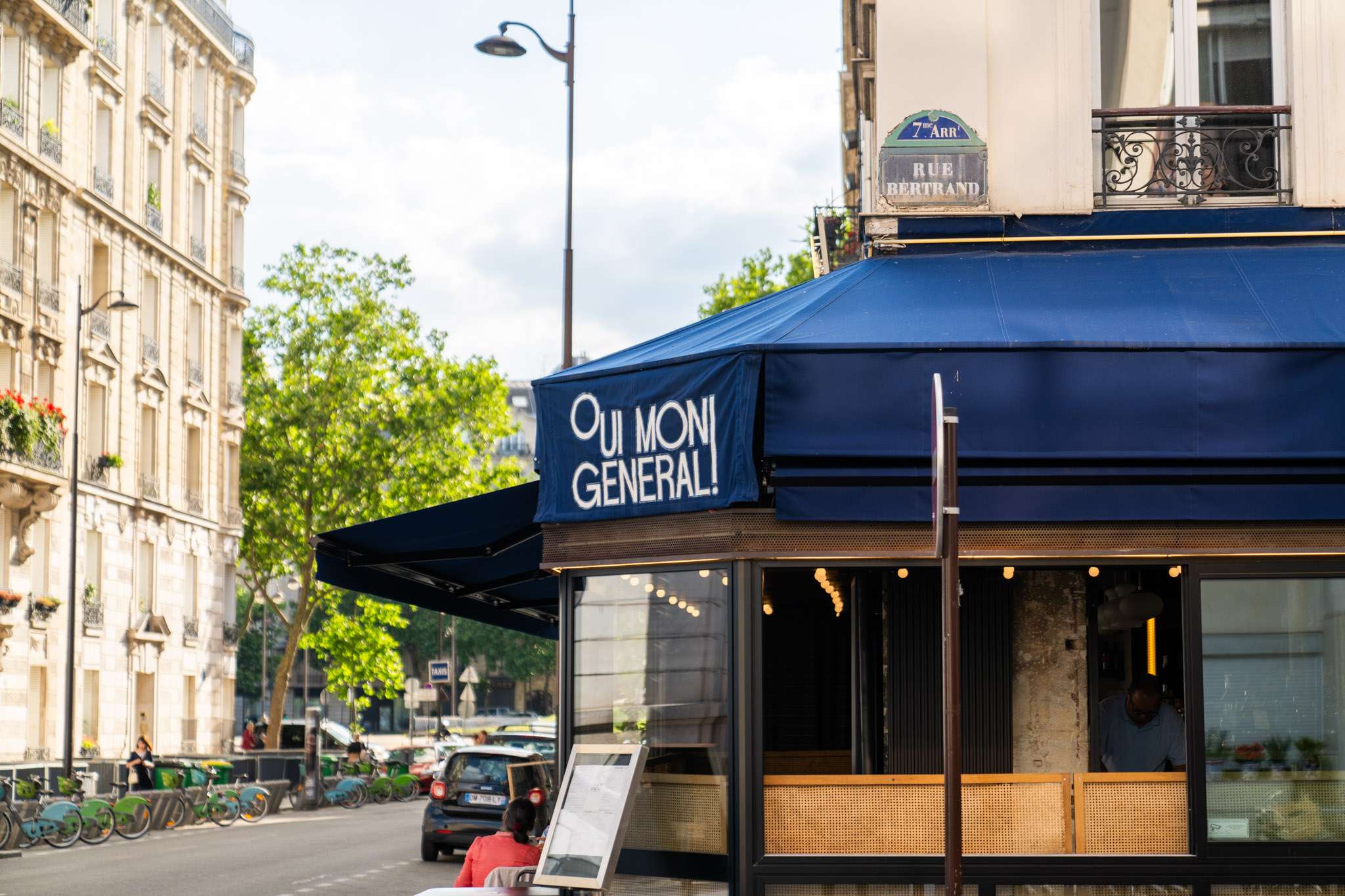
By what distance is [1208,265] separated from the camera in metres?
10.0

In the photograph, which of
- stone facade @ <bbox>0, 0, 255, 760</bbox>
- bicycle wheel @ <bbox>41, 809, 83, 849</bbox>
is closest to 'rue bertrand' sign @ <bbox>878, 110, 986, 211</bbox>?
bicycle wheel @ <bbox>41, 809, 83, 849</bbox>

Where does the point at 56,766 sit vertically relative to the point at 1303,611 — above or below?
below

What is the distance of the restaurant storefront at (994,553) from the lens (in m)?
8.85

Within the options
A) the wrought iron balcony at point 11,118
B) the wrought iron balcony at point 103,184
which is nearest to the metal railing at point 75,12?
the wrought iron balcony at point 11,118

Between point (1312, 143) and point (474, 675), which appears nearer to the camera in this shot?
point (1312, 143)

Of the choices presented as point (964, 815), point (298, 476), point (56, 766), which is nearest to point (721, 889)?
point (964, 815)

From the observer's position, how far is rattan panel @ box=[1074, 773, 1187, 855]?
9.07 metres

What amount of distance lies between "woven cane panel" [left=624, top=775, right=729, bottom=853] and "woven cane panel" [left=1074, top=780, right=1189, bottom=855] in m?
1.88

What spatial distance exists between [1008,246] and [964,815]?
346 centimetres

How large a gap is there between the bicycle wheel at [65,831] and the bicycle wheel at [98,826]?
0.22 m

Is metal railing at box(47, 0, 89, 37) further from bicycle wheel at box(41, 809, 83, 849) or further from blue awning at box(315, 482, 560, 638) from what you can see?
blue awning at box(315, 482, 560, 638)

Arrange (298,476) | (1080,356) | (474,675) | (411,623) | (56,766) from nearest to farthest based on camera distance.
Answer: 1. (1080,356)
2. (56,766)
3. (474,675)
4. (298,476)
5. (411,623)

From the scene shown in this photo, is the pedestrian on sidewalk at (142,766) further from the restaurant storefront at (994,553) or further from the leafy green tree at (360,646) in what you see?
the restaurant storefront at (994,553)

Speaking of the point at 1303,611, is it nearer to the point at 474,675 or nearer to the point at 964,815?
the point at 964,815
